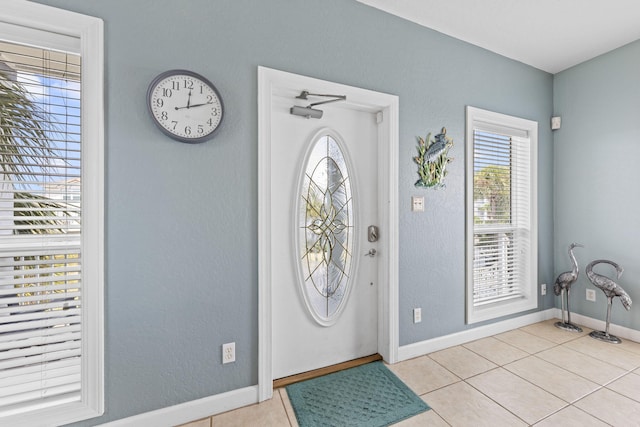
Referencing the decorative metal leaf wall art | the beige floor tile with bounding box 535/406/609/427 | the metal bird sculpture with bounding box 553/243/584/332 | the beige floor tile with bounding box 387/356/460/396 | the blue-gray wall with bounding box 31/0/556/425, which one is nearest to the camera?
the blue-gray wall with bounding box 31/0/556/425

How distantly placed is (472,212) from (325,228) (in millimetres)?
1413

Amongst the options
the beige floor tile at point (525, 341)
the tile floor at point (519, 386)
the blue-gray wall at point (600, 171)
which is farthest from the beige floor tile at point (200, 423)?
the blue-gray wall at point (600, 171)

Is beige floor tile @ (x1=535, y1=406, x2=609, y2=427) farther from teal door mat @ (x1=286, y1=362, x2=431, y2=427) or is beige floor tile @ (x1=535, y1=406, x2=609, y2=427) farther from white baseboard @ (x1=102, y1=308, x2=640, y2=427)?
white baseboard @ (x1=102, y1=308, x2=640, y2=427)

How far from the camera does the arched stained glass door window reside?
2129 millimetres

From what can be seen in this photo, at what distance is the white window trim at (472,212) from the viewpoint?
262 centimetres

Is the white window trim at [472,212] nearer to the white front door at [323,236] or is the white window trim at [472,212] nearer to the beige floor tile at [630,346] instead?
the beige floor tile at [630,346]

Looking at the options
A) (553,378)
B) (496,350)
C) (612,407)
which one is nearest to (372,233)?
(496,350)

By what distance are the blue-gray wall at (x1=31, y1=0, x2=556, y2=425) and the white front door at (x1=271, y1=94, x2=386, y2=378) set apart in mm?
243

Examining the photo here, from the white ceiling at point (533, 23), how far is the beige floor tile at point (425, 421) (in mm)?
2761

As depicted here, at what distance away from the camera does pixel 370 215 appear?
2334 mm

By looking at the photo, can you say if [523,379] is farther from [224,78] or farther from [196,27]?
[196,27]

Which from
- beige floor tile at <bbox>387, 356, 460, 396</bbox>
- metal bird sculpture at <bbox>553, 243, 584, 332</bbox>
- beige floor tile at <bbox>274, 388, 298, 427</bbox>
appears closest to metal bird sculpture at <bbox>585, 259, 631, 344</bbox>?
metal bird sculpture at <bbox>553, 243, 584, 332</bbox>

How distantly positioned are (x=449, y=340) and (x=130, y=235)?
8.38 feet

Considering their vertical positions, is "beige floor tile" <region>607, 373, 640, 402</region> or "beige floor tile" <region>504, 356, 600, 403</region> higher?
"beige floor tile" <region>607, 373, 640, 402</region>
